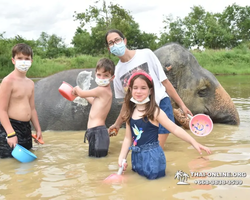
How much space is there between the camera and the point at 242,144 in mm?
4078

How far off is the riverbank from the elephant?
50.9ft

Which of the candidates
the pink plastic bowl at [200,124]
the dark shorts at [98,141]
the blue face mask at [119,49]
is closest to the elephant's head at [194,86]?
the pink plastic bowl at [200,124]

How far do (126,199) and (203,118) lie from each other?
1.92 m

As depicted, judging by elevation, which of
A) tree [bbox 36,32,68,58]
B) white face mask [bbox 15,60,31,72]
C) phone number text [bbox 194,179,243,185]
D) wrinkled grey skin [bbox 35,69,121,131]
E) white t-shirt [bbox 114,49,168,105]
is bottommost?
phone number text [bbox 194,179,243,185]

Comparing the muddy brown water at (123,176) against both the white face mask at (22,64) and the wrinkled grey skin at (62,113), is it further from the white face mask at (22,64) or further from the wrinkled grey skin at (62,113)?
the white face mask at (22,64)

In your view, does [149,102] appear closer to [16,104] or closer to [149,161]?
[149,161]

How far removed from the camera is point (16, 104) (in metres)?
3.82

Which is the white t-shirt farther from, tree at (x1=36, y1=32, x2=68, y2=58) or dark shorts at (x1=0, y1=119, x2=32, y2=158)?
tree at (x1=36, y1=32, x2=68, y2=58)

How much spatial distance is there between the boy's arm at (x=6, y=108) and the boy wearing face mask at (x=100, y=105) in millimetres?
717

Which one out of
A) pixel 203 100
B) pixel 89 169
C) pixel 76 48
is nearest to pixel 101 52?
pixel 76 48

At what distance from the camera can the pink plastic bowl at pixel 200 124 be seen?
399 cm

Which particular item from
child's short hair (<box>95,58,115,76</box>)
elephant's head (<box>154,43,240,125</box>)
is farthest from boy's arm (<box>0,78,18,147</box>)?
elephant's head (<box>154,43,240,125</box>)

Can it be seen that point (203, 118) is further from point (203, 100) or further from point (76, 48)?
point (76, 48)

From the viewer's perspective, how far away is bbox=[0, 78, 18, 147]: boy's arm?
362 centimetres
